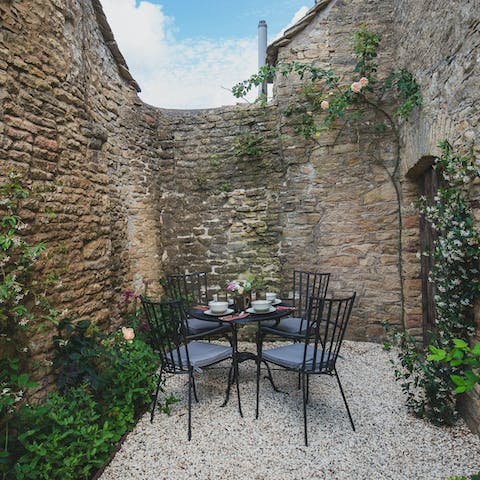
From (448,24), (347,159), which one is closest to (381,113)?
(347,159)

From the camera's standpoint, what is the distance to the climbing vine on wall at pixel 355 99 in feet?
12.4

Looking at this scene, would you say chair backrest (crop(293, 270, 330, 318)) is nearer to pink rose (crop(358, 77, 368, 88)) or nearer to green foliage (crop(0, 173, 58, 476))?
pink rose (crop(358, 77, 368, 88))

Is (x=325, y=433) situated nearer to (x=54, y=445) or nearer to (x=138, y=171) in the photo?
(x=54, y=445)

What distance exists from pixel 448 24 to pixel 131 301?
3.65m

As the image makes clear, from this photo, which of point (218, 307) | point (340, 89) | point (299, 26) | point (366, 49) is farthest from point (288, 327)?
point (299, 26)

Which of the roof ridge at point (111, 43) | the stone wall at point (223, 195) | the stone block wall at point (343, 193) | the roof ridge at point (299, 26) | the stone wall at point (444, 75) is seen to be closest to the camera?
the stone wall at point (444, 75)

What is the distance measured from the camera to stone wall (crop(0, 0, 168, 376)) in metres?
2.20

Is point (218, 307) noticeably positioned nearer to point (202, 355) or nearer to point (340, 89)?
point (202, 355)

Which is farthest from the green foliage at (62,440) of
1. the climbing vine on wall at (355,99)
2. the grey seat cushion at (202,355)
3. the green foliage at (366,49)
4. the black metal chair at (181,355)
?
the green foliage at (366,49)

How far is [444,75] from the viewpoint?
2.51m

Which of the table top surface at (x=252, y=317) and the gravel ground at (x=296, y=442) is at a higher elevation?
the table top surface at (x=252, y=317)

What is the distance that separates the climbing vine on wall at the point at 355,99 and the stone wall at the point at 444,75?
362mm

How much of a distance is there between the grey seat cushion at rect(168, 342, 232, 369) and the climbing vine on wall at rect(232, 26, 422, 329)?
7.21ft

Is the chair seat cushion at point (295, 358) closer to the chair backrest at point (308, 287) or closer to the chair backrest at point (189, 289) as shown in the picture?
the chair backrest at point (308, 287)
